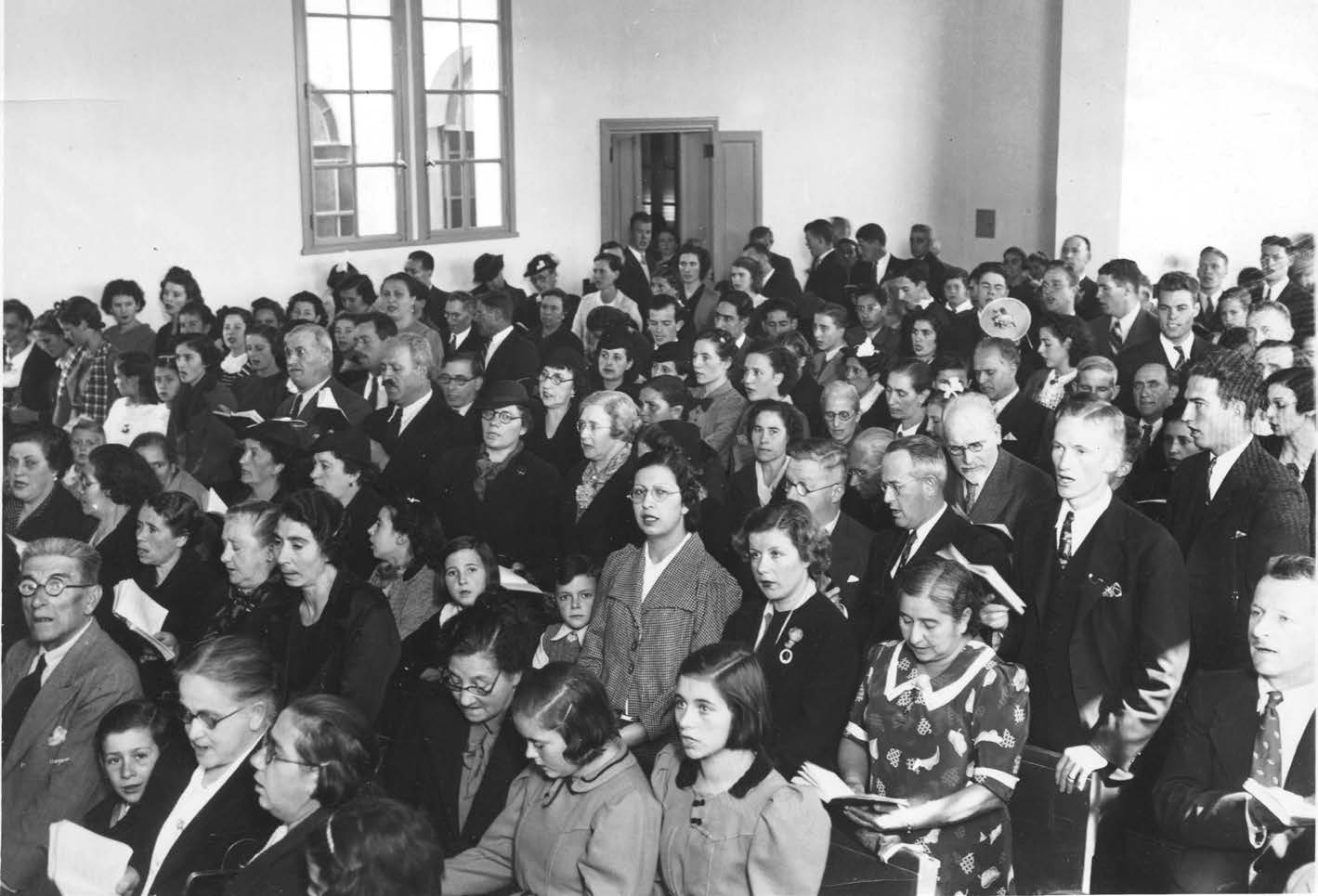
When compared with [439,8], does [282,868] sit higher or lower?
lower

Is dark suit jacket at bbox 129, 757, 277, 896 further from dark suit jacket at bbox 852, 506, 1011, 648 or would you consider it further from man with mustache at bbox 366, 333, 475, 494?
man with mustache at bbox 366, 333, 475, 494

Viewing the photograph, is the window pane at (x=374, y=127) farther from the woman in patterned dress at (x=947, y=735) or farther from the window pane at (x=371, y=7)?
the woman in patterned dress at (x=947, y=735)

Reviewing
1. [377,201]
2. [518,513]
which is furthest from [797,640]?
[377,201]

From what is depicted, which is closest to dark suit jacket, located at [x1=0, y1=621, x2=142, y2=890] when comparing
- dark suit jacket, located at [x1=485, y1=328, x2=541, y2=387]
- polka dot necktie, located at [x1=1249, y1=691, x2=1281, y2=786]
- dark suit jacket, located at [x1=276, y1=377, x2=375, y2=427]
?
dark suit jacket, located at [x1=276, y1=377, x2=375, y2=427]

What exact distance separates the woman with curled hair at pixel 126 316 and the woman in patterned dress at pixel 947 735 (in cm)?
672

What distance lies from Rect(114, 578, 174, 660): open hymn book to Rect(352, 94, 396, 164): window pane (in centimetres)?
724

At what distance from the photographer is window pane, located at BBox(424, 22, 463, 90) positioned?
458 inches

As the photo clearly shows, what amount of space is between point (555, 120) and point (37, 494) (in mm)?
7888

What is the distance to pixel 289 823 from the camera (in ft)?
10.8

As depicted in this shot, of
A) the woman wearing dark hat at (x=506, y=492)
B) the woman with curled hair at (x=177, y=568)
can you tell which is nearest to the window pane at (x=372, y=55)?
the woman wearing dark hat at (x=506, y=492)

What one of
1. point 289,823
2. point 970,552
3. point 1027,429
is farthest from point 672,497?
point 1027,429

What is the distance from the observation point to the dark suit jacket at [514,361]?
26.8ft

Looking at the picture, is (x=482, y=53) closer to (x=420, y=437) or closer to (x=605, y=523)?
(x=420, y=437)

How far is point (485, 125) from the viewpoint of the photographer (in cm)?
1223
